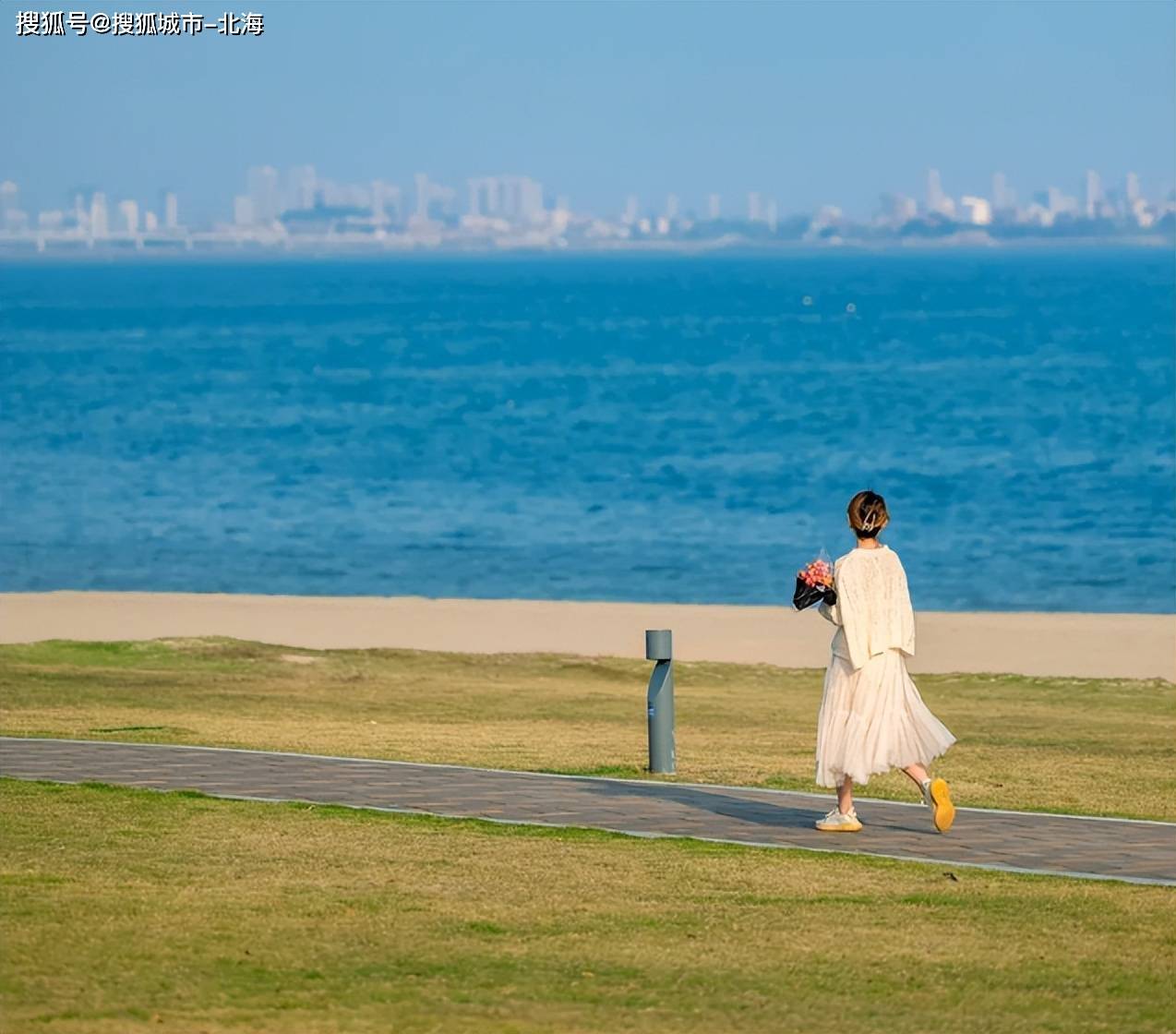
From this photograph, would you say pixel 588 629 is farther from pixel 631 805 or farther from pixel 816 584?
pixel 816 584

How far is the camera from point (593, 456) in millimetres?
75688

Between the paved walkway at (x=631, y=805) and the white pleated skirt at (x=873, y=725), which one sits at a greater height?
the white pleated skirt at (x=873, y=725)

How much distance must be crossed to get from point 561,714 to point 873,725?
7.82 m

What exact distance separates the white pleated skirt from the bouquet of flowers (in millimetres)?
283

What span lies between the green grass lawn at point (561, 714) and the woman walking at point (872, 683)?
157 centimetres

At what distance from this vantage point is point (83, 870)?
905 cm

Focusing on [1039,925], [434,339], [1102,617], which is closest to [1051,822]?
[1039,925]

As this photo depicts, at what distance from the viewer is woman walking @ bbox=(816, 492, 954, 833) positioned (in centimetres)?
1012

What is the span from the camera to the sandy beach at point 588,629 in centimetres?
2608

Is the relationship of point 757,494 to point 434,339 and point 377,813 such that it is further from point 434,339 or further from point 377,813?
point 434,339

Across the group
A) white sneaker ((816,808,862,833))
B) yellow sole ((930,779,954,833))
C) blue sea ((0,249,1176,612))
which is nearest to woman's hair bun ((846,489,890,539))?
yellow sole ((930,779,954,833))

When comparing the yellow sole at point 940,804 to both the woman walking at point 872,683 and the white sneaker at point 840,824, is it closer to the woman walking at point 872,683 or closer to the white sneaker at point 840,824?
the woman walking at point 872,683

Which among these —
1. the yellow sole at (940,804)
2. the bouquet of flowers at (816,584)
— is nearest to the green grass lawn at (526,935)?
the yellow sole at (940,804)

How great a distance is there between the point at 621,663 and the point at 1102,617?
488 inches
